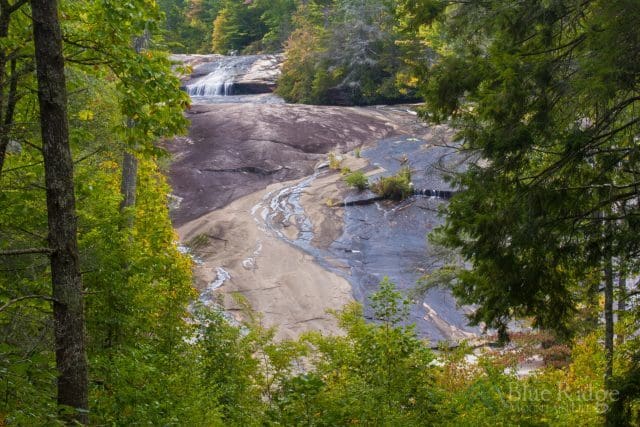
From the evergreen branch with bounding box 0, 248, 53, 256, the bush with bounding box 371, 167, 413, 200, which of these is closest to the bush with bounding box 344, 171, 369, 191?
the bush with bounding box 371, 167, 413, 200

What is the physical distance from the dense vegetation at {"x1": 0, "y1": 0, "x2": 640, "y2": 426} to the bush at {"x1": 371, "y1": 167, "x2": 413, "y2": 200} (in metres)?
10.9

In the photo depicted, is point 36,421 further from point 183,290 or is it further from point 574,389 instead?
point 574,389

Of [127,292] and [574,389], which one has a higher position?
[127,292]

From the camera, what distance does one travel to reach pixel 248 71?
36688mm

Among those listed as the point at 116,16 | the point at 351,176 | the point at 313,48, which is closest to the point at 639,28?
the point at 116,16

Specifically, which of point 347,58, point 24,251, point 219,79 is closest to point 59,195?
point 24,251

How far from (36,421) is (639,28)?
4.92 meters

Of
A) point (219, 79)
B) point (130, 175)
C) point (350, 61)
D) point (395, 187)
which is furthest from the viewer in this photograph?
point (219, 79)

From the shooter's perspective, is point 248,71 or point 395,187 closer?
point 395,187

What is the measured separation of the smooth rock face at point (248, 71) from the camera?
35156mm

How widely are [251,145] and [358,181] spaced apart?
591 cm

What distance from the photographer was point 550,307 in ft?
17.9

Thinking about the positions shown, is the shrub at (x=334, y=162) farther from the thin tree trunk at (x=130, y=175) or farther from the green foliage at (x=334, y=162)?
the thin tree trunk at (x=130, y=175)

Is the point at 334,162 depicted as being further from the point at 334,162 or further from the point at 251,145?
the point at 251,145
